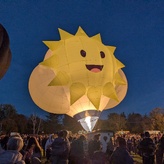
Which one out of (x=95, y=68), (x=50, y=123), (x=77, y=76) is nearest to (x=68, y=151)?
(x=77, y=76)

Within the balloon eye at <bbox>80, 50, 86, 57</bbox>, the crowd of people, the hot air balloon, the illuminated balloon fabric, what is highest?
the balloon eye at <bbox>80, 50, 86, 57</bbox>

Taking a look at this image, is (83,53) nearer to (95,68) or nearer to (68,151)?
(95,68)

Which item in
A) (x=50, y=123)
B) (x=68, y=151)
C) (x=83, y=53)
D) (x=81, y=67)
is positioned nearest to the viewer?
(x=68, y=151)

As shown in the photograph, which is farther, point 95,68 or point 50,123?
point 50,123

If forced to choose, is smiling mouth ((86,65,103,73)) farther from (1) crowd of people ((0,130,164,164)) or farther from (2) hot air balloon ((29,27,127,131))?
(1) crowd of people ((0,130,164,164))

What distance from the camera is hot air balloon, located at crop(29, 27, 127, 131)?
38.0 ft

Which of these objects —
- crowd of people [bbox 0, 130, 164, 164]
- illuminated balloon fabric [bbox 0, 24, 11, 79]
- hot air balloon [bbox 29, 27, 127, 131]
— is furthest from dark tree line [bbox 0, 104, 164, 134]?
illuminated balloon fabric [bbox 0, 24, 11, 79]

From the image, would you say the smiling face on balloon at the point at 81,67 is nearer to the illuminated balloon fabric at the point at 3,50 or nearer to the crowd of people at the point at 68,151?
the crowd of people at the point at 68,151

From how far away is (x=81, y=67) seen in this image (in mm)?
Result: 11516

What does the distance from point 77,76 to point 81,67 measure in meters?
0.39

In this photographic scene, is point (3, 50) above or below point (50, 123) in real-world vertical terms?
Answer: below

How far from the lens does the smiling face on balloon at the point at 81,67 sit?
11.6 meters

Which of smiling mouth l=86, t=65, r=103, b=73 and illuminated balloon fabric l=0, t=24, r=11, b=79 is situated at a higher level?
smiling mouth l=86, t=65, r=103, b=73

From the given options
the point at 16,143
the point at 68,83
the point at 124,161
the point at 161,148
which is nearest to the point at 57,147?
the point at 124,161
